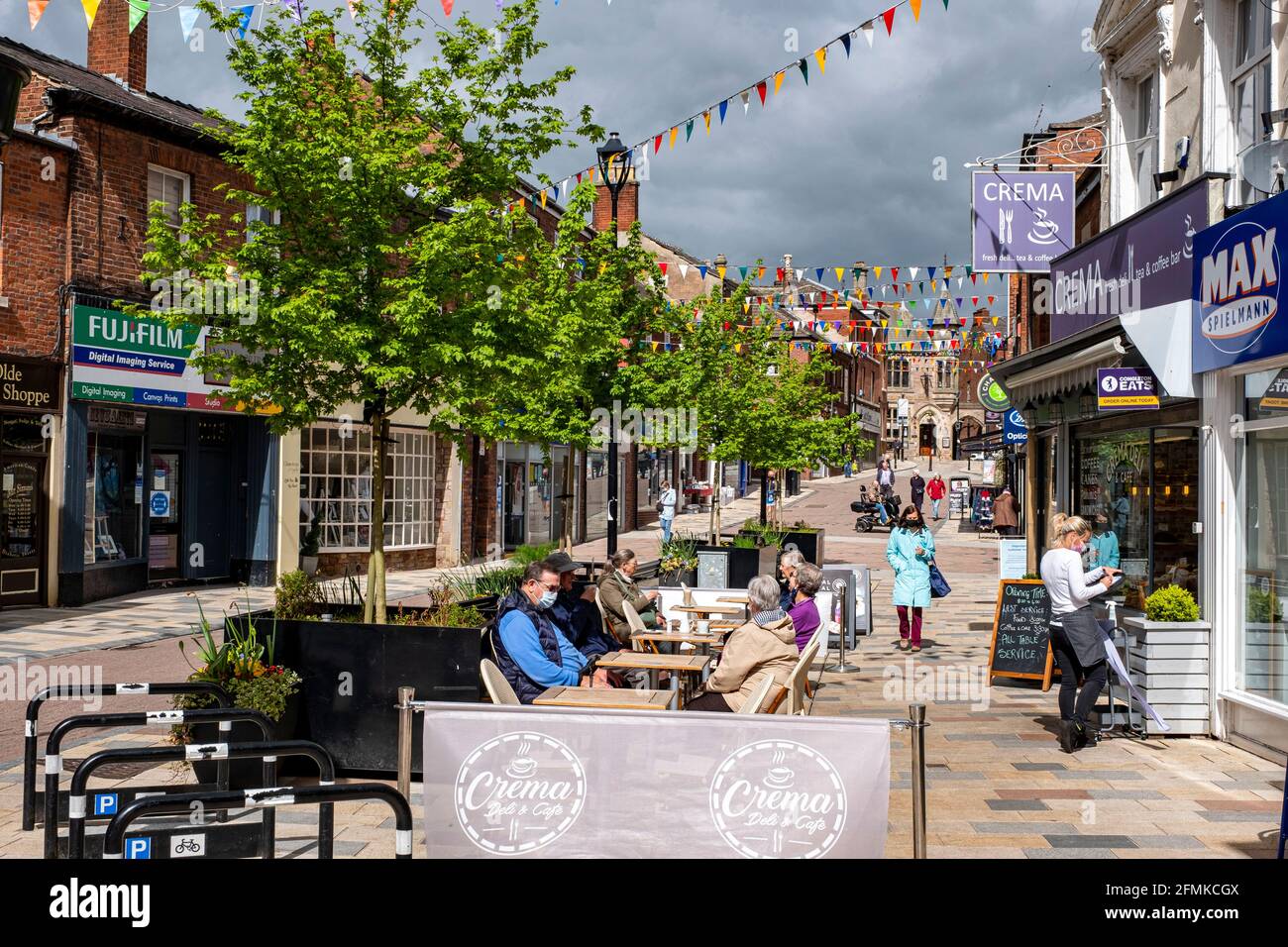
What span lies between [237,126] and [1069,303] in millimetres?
9931

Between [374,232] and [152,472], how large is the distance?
1147 cm

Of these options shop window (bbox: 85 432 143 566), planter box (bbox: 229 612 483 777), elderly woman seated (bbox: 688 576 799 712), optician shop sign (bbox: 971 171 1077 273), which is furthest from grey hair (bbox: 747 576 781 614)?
shop window (bbox: 85 432 143 566)

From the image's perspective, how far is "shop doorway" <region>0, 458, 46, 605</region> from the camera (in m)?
15.3

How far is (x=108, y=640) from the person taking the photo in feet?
42.4

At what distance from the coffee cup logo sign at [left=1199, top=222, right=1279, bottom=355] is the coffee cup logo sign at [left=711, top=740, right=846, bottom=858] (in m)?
5.74

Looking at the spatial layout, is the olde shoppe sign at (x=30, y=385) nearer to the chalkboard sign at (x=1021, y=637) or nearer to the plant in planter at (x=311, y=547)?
the plant in planter at (x=311, y=547)

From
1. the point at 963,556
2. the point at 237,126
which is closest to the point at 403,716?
the point at 237,126

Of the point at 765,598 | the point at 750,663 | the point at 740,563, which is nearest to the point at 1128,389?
the point at 765,598

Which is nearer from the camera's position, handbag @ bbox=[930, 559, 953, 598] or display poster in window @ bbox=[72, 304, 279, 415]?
handbag @ bbox=[930, 559, 953, 598]

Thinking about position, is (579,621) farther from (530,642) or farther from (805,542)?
(805,542)

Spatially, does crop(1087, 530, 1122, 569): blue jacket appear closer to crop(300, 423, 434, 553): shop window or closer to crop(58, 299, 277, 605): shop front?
crop(58, 299, 277, 605): shop front

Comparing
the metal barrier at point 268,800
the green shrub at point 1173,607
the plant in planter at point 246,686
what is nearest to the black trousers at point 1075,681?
the green shrub at point 1173,607

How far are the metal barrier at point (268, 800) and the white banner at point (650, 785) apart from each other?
61cm
